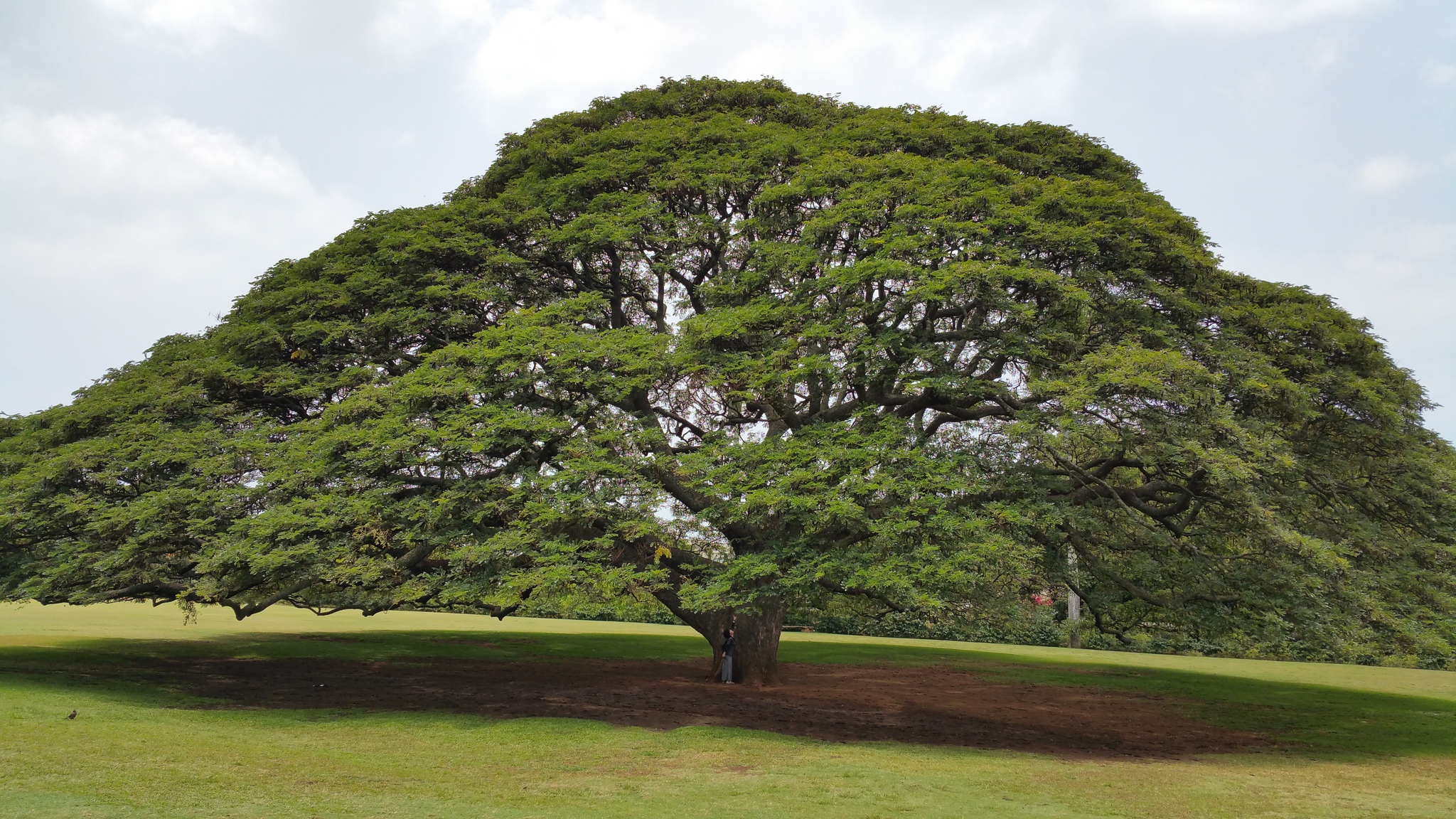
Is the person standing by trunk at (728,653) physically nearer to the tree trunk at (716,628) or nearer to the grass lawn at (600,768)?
the tree trunk at (716,628)

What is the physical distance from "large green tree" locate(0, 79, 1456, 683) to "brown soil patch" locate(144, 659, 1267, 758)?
181cm

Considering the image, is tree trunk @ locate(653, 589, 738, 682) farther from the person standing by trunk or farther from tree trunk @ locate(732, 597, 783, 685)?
tree trunk @ locate(732, 597, 783, 685)

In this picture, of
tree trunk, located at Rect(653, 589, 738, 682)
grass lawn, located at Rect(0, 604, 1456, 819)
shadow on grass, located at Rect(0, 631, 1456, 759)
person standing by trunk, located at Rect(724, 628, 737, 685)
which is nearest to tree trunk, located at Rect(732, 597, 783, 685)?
person standing by trunk, located at Rect(724, 628, 737, 685)

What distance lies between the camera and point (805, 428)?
15172 millimetres

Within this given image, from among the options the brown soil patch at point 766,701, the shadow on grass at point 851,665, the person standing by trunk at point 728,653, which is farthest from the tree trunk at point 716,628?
the shadow on grass at point 851,665

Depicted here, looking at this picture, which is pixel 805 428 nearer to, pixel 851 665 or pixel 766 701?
pixel 766 701

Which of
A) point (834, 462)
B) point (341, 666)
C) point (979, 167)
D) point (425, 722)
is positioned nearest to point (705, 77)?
point (979, 167)

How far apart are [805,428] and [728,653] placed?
613 cm

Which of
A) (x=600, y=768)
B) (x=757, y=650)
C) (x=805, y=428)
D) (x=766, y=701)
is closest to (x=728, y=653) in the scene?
(x=757, y=650)

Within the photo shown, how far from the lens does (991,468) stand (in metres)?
14.4

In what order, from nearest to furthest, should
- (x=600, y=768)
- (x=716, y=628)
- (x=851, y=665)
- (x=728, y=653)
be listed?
(x=600, y=768), (x=728, y=653), (x=716, y=628), (x=851, y=665)

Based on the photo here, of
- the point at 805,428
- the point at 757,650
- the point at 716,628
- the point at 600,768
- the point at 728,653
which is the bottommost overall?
the point at 600,768

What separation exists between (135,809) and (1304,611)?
1479 centimetres

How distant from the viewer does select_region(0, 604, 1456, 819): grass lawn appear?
340 inches
